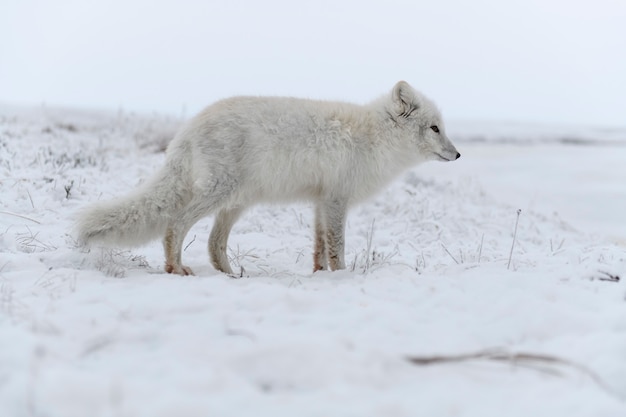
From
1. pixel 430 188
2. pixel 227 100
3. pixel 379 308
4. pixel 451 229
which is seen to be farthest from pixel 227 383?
pixel 430 188

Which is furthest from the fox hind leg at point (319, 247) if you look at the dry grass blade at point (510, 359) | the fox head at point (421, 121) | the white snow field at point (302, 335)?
the dry grass blade at point (510, 359)

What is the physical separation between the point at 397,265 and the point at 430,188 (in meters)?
6.70

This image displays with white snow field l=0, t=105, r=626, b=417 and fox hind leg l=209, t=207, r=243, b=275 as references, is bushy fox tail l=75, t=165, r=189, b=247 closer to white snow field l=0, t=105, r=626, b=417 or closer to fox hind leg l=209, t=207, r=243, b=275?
white snow field l=0, t=105, r=626, b=417

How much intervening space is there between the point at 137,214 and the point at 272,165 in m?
1.30

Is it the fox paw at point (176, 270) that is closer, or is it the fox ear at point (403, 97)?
→ the fox paw at point (176, 270)

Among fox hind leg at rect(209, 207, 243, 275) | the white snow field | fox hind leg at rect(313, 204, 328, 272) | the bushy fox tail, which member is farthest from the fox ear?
the bushy fox tail

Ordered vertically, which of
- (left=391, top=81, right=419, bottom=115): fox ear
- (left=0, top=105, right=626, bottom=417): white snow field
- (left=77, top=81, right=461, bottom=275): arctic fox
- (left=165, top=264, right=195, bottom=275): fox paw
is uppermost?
(left=391, top=81, right=419, bottom=115): fox ear

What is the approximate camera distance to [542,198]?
543 inches

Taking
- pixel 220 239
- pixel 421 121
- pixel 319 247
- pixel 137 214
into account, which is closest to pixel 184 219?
pixel 137 214

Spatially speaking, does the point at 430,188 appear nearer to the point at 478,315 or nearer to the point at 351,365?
the point at 478,315

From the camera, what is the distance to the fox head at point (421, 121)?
19.7 ft

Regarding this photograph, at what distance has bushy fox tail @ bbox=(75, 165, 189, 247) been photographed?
453 centimetres

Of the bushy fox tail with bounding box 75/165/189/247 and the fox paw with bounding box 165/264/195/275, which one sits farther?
the fox paw with bounding box 165/264/195/275

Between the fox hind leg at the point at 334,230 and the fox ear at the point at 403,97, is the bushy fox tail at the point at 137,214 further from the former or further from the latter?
the fox ear at the point at 403,97
